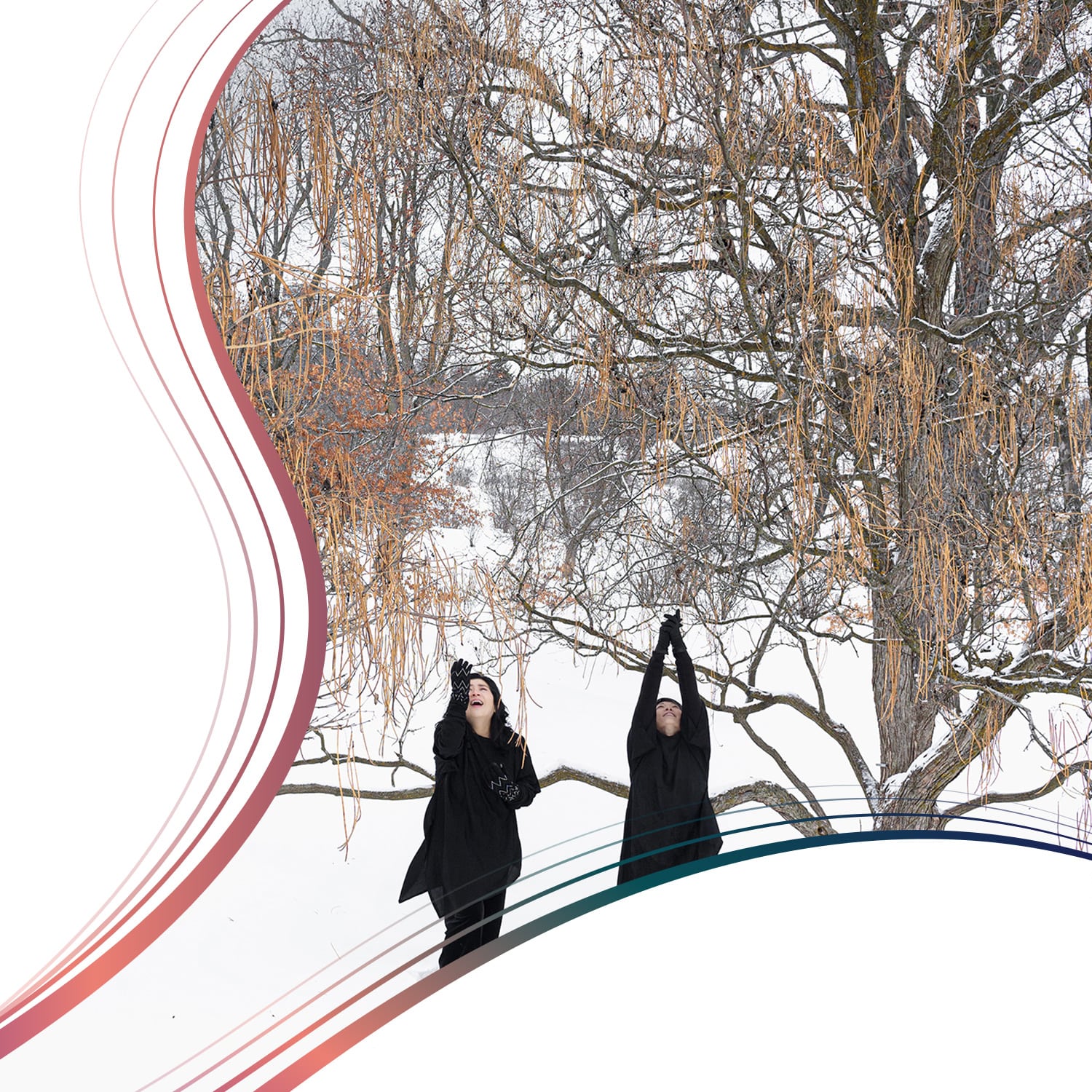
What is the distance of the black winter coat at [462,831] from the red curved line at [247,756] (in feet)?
1.35

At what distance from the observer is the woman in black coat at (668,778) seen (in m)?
2.74

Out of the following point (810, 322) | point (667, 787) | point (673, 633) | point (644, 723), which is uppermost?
point (810, 322)

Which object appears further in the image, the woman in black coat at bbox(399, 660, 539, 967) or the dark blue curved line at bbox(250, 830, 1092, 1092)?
the woman in black coat at bbox(399, 660, 539, 967)

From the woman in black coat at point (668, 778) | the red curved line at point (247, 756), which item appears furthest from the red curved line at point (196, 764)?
the woman in black coat at point (668, 778)

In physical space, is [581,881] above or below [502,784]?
below

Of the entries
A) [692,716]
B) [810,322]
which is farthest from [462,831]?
[810,322]

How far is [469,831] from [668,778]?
70 centimetres

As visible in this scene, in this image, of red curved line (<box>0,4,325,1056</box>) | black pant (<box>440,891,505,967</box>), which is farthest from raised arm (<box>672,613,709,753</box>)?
red curved line (<box>0,4,325,1056</box>)

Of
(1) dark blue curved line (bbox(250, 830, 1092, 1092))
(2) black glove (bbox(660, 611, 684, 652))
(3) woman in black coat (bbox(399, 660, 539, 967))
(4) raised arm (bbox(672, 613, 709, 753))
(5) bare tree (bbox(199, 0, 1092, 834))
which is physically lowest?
(1) dark blue curved line (bbox(250, 830, 1092, 1092))

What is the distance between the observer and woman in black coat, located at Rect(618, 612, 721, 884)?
2736 millimetres

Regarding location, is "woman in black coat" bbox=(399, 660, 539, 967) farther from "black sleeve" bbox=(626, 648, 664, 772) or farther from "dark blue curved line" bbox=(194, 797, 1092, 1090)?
"black sleeve" bbox=(626, 648, 664, 772)

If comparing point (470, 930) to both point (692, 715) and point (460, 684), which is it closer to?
point (460, 684)

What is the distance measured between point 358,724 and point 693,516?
5.47ft

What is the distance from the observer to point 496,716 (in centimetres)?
264
